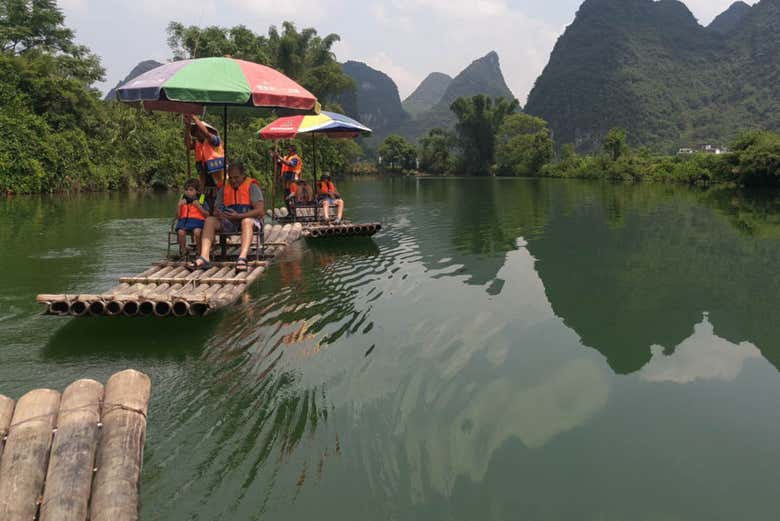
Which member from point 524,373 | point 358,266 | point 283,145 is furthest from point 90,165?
point 524,373

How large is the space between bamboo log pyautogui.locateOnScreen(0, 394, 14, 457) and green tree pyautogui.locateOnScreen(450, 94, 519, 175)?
8903cm

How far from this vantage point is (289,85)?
7.88m

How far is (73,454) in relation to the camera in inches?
108

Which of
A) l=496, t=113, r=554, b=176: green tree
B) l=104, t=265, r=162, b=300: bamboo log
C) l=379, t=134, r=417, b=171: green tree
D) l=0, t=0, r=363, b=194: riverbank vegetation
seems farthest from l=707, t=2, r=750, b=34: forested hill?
l=104, t=265, r=162, b=300: bamboo log

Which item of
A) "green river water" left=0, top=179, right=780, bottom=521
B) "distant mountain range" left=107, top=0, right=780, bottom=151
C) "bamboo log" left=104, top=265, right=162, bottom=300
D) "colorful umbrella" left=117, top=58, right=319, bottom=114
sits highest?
"distant mountain range" left=107, top=0, right=780, bottom=151

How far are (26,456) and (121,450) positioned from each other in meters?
0.41

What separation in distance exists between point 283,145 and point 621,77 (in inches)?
4778

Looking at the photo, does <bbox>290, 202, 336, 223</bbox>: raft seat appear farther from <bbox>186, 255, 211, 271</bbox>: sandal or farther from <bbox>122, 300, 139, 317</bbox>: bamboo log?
<bbox>122, 300, 139, 317</bbox>: bamboo log

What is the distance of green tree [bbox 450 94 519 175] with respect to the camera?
90.9 metres

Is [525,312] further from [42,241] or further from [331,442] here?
[42,241]

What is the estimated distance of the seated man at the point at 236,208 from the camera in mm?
8078

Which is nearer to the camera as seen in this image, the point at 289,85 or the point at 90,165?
the point at 289,85

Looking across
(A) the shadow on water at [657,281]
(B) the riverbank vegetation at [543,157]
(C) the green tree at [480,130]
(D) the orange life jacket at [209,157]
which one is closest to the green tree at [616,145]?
(B) the riverbank vegetation at [543,157]

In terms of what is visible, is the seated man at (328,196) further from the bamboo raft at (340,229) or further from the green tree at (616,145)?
the green tree at (616,145)
